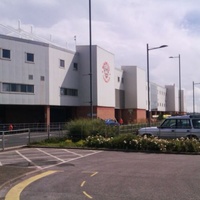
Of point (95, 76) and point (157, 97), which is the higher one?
point (95, 76)

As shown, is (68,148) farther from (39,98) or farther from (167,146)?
(39,98)

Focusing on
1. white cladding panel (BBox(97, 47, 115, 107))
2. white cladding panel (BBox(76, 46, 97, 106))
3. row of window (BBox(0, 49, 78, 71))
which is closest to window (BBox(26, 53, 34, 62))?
row of window (BBox(0, 49, 78, 71))

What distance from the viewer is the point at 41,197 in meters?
9.27

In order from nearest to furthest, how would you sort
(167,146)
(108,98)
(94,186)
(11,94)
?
(94,186)
(167,146)
(11,94)
(108,98)

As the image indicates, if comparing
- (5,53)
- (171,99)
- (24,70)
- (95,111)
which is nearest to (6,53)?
(5,53)

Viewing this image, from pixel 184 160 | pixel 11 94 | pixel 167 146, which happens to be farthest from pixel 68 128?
pixel 11 94

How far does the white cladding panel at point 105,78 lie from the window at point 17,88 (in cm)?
1215

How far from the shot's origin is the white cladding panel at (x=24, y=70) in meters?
45.8

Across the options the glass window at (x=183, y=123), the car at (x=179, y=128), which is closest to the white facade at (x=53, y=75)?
the car at (x=179, y=128)

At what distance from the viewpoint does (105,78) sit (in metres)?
61.1

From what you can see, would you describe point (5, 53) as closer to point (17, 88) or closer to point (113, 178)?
point (17, 88)

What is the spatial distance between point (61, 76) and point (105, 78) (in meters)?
9.27

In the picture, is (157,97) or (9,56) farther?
(157,97)

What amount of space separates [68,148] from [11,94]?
26.2 meters
